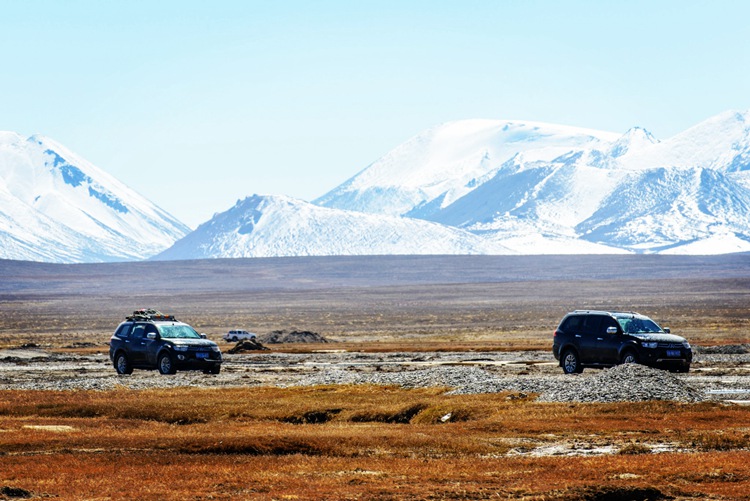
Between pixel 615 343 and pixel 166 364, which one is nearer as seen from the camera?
pixel 615 343

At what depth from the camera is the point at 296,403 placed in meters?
34.2

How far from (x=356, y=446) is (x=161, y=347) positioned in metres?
22.1

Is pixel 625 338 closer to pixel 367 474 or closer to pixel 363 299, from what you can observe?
pixel 367 474

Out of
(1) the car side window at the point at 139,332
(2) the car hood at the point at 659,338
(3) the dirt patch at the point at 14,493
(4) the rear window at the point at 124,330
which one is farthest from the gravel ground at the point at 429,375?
(3) the dirt patch at the point at 14,493

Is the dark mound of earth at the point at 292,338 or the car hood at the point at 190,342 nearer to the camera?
the car hood at the point at 190,342

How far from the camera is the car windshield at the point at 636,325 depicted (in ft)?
135

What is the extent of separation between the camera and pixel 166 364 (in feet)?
149

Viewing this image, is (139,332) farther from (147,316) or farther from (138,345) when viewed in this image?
(147,316)

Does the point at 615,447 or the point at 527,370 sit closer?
the point at 615,447

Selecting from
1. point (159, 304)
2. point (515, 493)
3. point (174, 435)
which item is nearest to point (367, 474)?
point (515, 493)

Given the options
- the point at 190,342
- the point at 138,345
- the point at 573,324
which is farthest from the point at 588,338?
the point at 138,345

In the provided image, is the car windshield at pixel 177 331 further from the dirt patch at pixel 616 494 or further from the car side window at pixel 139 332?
the dirt patch at pixel 616 494

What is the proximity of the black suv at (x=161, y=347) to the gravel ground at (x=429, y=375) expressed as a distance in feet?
1.73

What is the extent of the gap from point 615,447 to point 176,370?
81.0ft
